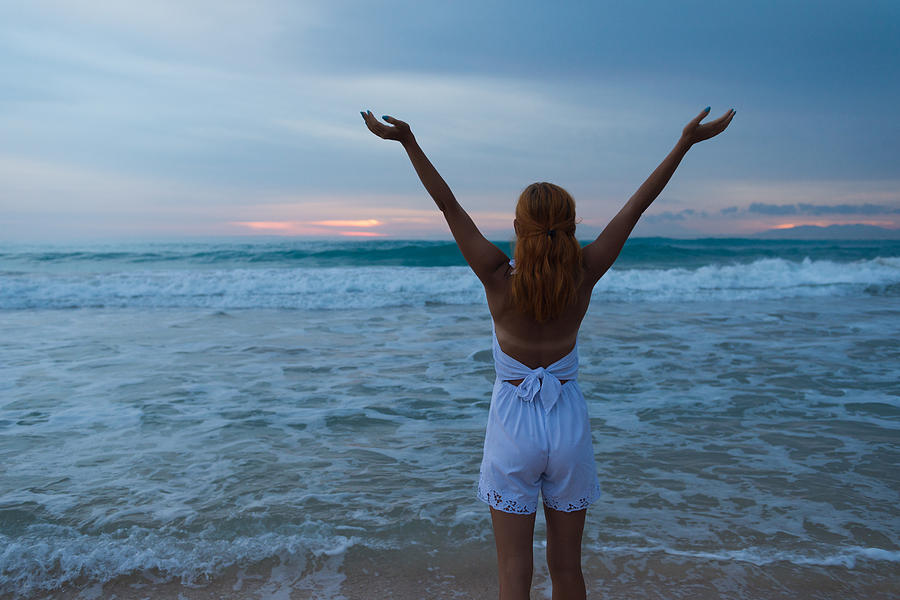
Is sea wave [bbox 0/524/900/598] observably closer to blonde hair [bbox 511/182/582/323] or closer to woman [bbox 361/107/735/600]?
woman [bbox 361/107/735/600]

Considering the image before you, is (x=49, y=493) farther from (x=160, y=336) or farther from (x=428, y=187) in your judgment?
(x=160, y=336)

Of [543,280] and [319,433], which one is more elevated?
[543,280]

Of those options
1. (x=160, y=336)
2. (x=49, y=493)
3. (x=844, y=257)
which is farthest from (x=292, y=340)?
(x=844, y=257)

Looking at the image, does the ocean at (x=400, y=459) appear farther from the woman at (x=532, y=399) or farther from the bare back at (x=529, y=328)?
the bare back at (x=529, y=328)

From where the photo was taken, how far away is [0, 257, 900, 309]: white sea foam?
623 inches

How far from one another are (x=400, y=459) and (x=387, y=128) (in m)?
3.41

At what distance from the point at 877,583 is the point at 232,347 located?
8.52 m

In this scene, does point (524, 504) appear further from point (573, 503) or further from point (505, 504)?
point (573, 503)

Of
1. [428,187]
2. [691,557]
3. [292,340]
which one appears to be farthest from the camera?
[292,340]

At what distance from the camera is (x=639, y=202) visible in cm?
233

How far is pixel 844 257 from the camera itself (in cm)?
3956

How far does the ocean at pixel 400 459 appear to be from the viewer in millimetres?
3379

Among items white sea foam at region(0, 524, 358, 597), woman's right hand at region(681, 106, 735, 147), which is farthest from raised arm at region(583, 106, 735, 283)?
white sea foam at region(0, 524, 358, 597)

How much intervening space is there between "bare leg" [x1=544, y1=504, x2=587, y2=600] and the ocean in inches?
37.5
